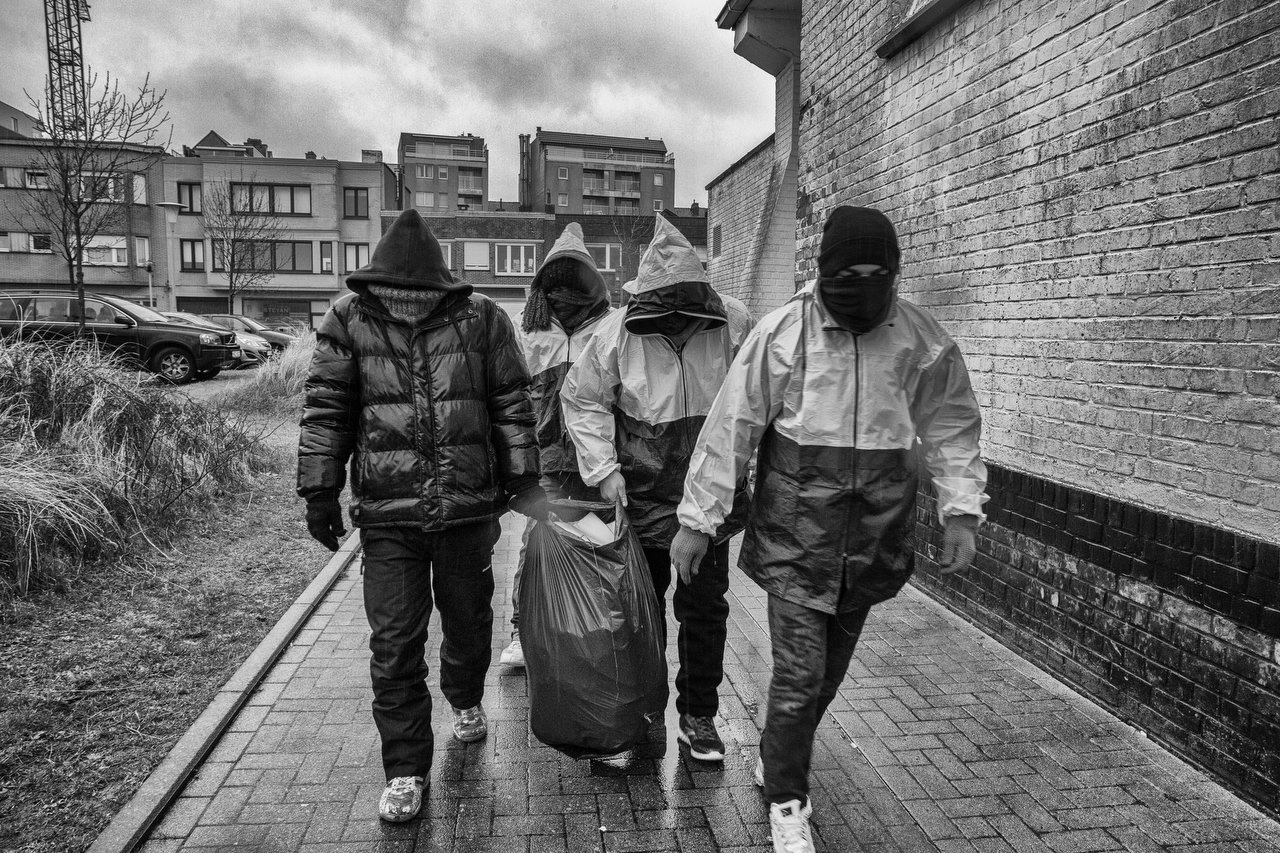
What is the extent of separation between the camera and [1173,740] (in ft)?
11.2

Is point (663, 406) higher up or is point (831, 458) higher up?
point (663, 406)

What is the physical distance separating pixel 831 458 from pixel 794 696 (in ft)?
2.57

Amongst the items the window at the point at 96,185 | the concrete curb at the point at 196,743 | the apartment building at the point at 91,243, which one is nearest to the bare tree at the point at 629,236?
the apartment building at the point at 91,243

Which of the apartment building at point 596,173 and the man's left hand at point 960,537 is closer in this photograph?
the man's left hand at point 960,537

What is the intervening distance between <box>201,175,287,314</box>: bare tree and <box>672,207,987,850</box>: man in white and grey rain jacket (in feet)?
119

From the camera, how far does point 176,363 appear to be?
16.3 m

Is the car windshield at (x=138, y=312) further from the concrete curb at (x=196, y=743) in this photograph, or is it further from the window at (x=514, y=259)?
the window at (x=514, y=259)

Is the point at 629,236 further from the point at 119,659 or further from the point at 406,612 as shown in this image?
the point at 406,612

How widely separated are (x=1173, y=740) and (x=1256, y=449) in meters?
1.21

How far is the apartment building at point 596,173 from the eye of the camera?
3009 inches

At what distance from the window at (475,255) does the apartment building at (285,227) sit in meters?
4.95

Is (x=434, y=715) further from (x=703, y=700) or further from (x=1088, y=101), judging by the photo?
(x=1088, y=101)

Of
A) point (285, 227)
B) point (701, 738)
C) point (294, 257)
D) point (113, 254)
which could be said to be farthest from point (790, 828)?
point (113, 254)

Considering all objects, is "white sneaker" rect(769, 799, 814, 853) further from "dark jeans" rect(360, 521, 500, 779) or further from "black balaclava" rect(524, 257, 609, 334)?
"black balaclava" rect(524, 257, 609, 334)
